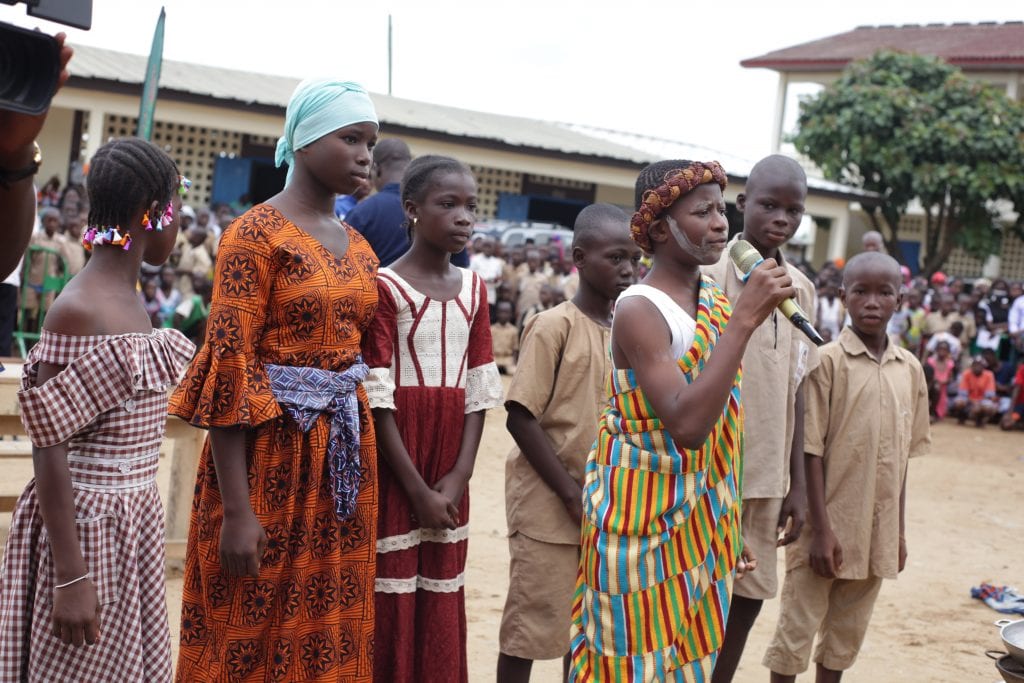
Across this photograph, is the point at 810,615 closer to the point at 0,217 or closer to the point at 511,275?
the point at 0,217

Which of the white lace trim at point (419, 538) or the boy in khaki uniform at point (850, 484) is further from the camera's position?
the boy in khaki uniform at point (850, 484)

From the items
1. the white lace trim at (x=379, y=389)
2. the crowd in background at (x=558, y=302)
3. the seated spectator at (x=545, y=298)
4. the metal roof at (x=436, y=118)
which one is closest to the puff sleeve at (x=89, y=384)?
the white lace trim at (x=379, y=389)

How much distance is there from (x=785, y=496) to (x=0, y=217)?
265cm

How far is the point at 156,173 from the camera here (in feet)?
9.38

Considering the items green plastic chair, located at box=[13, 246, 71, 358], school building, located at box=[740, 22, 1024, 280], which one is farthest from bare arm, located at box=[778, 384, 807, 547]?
school building, located at box=[740, 22, 1024, 280]

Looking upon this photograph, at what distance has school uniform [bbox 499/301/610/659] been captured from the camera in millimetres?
3525

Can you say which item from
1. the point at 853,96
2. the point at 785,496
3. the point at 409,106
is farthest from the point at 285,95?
the point at 785,496

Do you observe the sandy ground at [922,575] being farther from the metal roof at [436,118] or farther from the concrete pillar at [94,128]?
the metal roof at [436,118]

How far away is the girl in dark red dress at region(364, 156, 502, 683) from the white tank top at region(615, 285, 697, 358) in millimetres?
629

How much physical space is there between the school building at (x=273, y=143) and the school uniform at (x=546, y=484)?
13569 millimetres

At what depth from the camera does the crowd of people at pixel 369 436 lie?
8.91ft

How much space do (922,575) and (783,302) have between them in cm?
453

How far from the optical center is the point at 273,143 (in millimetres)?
19703

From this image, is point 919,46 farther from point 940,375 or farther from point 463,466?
point 463,466
